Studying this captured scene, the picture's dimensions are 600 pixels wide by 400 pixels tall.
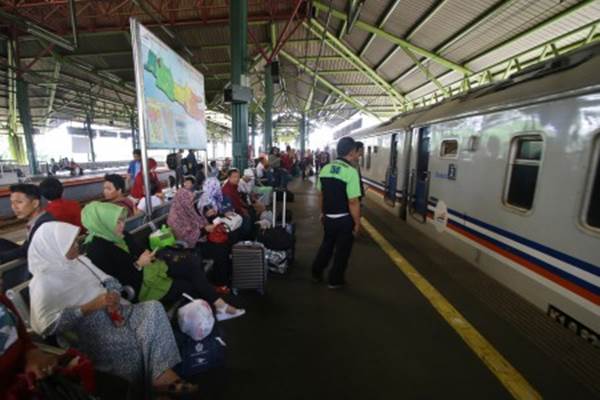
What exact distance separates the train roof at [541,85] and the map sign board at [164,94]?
4.28m

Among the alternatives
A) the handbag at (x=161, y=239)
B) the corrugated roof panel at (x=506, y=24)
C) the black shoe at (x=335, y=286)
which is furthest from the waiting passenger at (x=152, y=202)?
the corrugated roof panel at (x=506, y=24)

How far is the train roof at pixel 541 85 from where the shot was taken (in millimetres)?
2768

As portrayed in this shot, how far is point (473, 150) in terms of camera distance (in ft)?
14.4

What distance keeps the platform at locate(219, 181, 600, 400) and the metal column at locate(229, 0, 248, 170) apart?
4.00 metres

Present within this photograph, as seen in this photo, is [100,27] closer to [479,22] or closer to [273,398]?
[479,22]

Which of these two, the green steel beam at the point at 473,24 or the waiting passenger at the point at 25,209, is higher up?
the green steel beam at the point at 473,24

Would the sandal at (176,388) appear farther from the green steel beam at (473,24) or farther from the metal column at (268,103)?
the metal column at (268,103)

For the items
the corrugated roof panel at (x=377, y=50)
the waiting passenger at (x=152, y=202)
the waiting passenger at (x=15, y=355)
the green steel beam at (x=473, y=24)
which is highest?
the corrugated roof panel at (x=377, y=50)

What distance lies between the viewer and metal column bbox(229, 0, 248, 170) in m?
6.37

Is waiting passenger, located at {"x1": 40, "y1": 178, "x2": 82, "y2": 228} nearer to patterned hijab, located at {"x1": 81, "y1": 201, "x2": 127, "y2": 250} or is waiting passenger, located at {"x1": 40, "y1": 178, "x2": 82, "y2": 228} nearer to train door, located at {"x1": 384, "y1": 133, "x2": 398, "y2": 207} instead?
patterned hijab, located at {"x1": 81, "y1": 201, "x2": 127, "y2": 250}

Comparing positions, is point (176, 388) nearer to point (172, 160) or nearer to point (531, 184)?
point (531, 184)

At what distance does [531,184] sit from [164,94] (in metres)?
4.62

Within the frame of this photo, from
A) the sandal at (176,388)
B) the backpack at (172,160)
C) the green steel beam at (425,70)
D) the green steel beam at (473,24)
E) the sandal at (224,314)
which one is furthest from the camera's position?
the green steel beam at (425,70)

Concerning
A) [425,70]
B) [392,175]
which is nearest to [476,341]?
[392,175]
